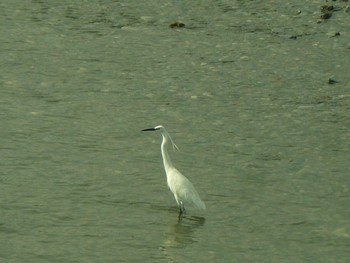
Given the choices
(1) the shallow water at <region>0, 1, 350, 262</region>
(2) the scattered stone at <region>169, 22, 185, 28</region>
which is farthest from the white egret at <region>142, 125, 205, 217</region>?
(2) the scattered stone at <region>169, 22, 185, 28</region>

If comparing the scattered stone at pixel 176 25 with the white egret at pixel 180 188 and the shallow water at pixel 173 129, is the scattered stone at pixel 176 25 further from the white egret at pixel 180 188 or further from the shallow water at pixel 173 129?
the white egret at pixel 180 188

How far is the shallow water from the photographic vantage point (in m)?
13.0

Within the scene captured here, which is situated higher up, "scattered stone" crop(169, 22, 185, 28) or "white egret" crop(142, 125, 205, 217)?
"white egret" crop(142, 125, 205, 217)

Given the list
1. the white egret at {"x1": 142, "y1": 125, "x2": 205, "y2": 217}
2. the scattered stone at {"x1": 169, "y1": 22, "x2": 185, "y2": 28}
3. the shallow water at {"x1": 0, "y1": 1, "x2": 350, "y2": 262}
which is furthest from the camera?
the scattered stone at {"x1": 169, "y1": 22, "x2": 185, "y2": 28}

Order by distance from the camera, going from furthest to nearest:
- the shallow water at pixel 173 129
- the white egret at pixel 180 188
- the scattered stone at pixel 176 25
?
the scattered stone at pixel 176 25, the white egret at pixel 180 188, the shallow water at pixel 173 129

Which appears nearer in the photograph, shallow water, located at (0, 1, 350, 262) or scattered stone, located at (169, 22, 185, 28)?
shallow water, located at (0, 1, 350, 262)

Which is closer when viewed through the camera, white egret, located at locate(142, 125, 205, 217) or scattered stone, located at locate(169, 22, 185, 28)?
white egret, located at locate(142, 125, 205, 217)

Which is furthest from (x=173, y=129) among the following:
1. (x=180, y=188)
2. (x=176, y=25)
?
(x=176, y=25)

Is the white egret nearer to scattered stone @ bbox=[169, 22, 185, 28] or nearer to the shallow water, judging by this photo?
the shallow water

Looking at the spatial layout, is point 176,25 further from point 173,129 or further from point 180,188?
point 180,188

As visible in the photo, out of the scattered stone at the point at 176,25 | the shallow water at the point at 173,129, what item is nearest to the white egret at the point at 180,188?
the shallow water at the point at 173,129

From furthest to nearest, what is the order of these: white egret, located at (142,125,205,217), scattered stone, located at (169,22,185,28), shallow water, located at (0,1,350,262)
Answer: scattered stone, located at (169,22,185,28), white egret, located at (142,125,205,217), shallow water, located at (0,1,350,262)

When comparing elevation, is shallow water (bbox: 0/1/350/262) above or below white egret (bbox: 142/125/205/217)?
below

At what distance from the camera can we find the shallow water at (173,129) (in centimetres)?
1304
